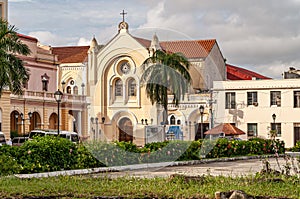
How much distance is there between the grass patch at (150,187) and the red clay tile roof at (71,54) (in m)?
54.5

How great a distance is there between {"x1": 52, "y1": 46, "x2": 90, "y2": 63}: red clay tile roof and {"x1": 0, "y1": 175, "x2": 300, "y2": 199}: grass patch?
54.5 m

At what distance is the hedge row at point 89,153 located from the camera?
65.1 feet

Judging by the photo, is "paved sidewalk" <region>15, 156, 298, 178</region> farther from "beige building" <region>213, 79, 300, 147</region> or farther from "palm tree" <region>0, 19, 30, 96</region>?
"beige building" <region>213, 79, 300, 147</region>

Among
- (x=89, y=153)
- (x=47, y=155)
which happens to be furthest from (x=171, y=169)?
(x=47, y=155)

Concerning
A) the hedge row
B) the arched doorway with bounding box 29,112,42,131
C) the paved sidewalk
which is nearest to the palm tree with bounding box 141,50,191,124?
the hedge row

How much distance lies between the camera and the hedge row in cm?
1983

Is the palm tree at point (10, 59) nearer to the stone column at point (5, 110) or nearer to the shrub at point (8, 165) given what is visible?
the stone column at point (5, 110)

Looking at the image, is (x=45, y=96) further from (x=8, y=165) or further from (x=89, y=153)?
(x=8, y=165)

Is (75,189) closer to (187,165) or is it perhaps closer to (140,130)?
Result: (187,165)

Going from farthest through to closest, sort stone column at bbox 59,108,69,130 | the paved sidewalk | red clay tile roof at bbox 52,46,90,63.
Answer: red clay tile roof at bbox 52,46,90,63 → stone column at bbox 59,108,69,130 → the paved sidewalk

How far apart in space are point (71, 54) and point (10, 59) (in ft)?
141

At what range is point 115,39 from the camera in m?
67.3

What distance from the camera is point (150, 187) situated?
1430 centimetres

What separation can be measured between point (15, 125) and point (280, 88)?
2259 centimetres
